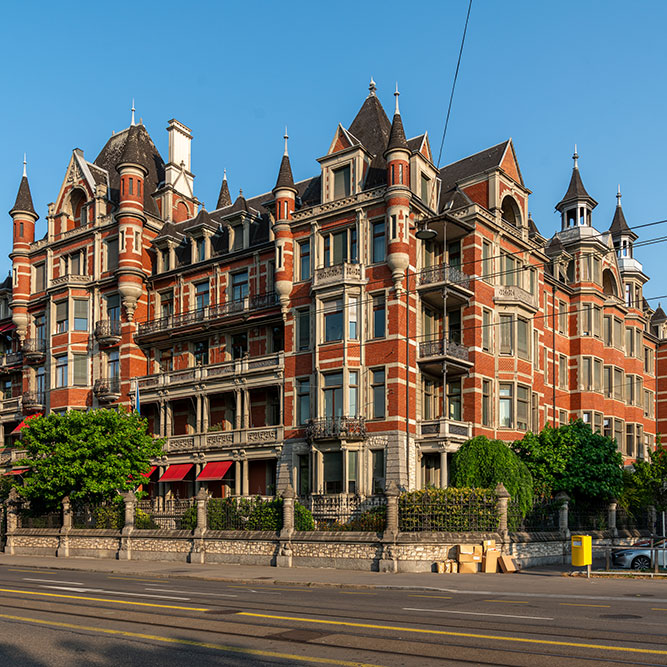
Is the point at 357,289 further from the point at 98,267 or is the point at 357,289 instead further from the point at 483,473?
the point at 98,267

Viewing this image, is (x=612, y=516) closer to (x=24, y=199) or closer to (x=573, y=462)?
(x=573, y=462)

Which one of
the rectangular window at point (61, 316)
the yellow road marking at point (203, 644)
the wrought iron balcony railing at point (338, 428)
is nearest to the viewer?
the yellow road marking at point (203, 644)

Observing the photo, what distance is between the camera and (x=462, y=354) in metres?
39.4

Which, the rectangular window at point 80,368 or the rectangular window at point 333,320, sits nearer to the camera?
the rectangular window at point 333,320

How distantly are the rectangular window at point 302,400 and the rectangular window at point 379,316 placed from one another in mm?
4504

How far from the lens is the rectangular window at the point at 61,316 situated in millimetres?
50875

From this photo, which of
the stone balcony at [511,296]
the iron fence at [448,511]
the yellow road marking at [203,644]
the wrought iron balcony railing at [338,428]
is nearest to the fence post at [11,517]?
the wrought iron balcony railing at [338,428]

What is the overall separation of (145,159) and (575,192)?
28.4m

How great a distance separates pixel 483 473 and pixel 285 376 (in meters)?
12.8

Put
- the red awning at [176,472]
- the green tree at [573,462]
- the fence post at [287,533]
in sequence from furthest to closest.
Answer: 1. the red awning at [176,472]
2. the green tree at [573,462]
3. the fence post at [287,533]

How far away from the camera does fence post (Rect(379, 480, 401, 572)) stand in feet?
93.8

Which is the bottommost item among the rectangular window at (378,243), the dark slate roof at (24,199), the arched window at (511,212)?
the rectangular window at (378,243)

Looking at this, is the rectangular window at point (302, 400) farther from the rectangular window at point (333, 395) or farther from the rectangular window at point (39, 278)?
the rectangular window at point (39, 278)

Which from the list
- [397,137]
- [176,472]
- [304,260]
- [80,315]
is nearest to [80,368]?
[80,315]
